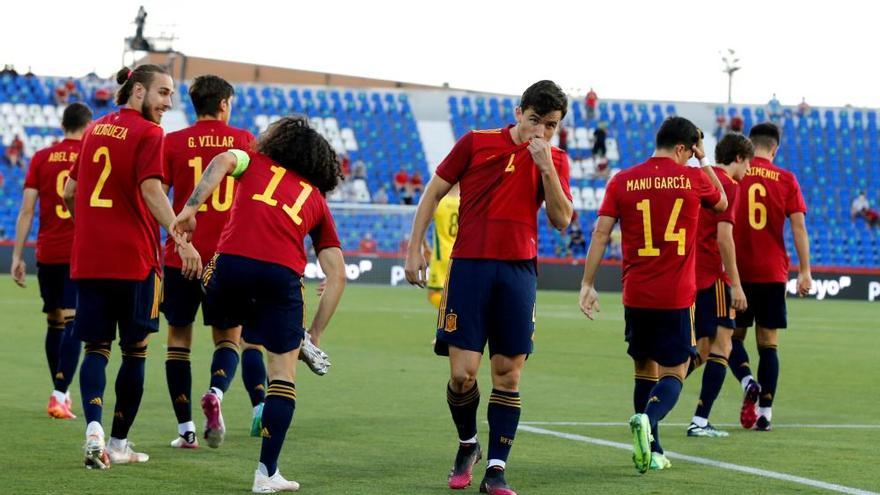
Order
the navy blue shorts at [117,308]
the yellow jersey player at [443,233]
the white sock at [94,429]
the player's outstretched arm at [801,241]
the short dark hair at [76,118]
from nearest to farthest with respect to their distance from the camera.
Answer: the white sock at [94,429] → the navy blue shorts at [117,308] → the short dark hair at [76,118] → the player's outstretched arm at [801,241] → the yellow jersey player at [443,233]

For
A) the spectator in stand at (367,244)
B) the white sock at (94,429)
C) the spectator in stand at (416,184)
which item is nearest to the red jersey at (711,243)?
the white sock at (94,429)

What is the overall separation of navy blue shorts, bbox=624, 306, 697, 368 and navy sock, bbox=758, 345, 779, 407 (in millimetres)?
2373

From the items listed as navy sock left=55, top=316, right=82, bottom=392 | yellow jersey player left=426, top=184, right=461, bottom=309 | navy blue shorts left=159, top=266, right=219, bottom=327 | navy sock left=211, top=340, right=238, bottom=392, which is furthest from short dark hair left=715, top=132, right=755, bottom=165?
yellow jersey player left=426, top=184, right=461, bottom=309

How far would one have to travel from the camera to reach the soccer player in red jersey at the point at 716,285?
982cm

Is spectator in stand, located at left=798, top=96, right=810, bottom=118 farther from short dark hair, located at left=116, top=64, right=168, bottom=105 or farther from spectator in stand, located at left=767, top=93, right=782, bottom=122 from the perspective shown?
short dark hair, located at left=116, top=64, right=168, bottom=105

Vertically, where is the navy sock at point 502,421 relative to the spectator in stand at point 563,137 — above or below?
below

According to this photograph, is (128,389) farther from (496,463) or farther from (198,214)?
(496,463)

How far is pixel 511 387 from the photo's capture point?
707 centimetres

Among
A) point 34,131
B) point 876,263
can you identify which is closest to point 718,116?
point 876,263

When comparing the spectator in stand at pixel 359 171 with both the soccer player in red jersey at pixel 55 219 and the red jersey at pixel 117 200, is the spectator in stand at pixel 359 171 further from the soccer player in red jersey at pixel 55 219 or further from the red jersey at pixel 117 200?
the red jersey at pixel 117 200

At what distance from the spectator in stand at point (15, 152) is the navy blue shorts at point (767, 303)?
34.5 metres

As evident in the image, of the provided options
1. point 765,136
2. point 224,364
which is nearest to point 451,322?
point 224,364

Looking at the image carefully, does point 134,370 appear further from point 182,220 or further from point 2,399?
point 2,399

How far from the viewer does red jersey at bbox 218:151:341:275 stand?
6695 mm
